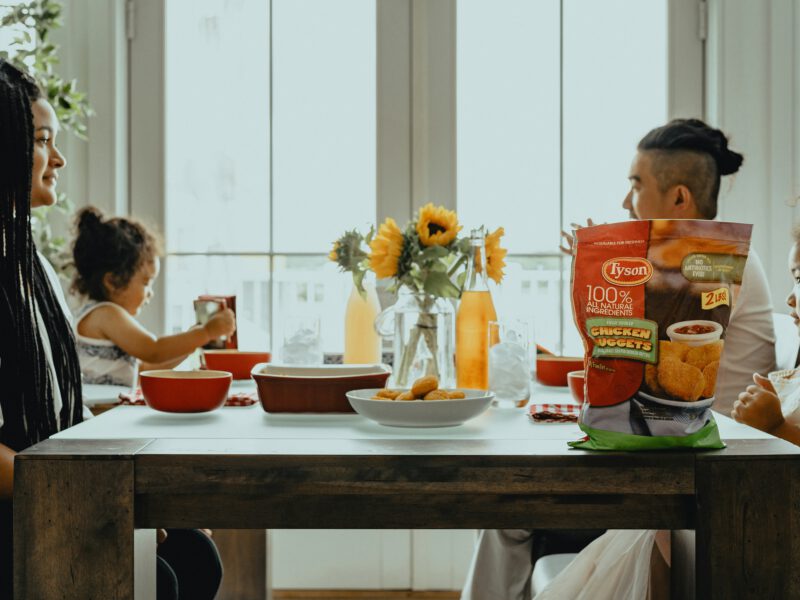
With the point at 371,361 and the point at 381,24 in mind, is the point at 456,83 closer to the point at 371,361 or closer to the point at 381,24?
the point at 381,24

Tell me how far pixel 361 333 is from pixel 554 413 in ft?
2.12

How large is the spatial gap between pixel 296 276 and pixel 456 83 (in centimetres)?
78

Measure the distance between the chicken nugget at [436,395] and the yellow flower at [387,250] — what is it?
1.58ft

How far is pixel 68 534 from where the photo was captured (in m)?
0.84

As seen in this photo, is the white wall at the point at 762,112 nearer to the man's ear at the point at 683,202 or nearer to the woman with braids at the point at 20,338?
the man's ear at the point at 683,202

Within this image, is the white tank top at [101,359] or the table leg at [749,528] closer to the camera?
the table leg at [749,528]

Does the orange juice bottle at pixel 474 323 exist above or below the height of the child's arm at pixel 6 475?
above

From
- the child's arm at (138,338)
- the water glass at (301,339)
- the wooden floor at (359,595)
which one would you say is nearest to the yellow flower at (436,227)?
the water glass at (301,339)

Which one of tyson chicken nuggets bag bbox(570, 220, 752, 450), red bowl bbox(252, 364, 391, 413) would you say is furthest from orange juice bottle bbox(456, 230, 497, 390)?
tyson chicken nuggets bag bbox(570, 220, 752, 450)

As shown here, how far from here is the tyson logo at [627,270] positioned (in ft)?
2.76

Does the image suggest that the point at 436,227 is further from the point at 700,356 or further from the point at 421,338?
the point at 700,356

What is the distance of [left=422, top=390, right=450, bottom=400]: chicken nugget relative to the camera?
3.48 feet

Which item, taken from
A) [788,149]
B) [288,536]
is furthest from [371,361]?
[788,149]

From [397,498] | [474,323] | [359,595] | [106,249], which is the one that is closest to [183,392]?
[397,498]
